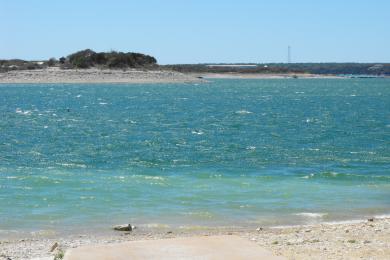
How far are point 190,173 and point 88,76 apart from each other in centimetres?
13187

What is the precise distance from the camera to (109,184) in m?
23.5

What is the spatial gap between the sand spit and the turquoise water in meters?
104

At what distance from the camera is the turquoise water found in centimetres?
1884

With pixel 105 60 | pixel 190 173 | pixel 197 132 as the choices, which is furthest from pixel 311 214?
pixel 105 60

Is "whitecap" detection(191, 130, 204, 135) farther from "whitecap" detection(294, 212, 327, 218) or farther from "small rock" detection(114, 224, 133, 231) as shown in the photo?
"small rock" detection(114, 224, 133, 231)

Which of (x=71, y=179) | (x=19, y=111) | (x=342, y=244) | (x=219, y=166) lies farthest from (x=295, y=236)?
(x=19, y=111)

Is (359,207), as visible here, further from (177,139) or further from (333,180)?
(177,139)

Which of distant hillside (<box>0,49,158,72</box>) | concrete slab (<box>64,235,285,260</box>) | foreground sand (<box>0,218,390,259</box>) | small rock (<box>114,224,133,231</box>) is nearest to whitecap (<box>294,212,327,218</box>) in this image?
foreground sand (<box>0,218,390,259</box>)

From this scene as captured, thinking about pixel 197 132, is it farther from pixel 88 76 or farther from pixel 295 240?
pixel 88 76

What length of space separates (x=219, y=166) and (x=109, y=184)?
19.8 feet

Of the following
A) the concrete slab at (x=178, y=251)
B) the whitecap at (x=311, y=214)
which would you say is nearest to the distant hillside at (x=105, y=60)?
the whitecap at (x=311, y=214)

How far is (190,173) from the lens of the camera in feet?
86.3

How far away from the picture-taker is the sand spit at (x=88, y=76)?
154 metres

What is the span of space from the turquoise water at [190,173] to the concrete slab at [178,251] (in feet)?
17.6
